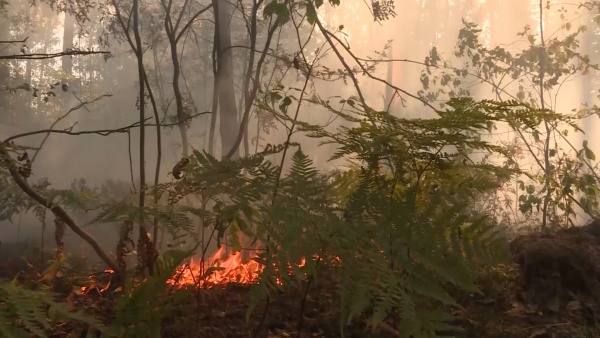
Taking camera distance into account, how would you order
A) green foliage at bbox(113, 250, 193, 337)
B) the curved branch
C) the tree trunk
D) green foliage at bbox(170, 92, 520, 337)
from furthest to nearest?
the tree trunk → the curved branch → green foliage at bbox(113, 250, 193, 337) → green foliage at bbox(170, 92, 520, 337)

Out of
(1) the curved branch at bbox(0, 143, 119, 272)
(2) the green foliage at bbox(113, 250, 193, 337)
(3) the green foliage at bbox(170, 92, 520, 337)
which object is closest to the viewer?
(3) the green foliage at bbox(170, 92, 520, 337)

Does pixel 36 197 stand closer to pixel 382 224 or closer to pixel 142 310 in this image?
pixel 142 310

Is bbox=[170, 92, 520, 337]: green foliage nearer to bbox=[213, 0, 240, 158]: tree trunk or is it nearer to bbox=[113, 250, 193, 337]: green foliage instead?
bbox=[113, 250, 193, 337]: green foliage

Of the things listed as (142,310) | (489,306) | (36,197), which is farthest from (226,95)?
(142,310)

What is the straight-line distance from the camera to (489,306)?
1632 mm

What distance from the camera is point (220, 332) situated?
1.41m

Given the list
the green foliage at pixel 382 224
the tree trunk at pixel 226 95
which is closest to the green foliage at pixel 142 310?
the green foliage at pixel 382 224

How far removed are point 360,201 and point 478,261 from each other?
11.9 inches

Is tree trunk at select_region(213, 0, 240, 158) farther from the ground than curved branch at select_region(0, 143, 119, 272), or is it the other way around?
tree trunk at select_region(213, 0, 240, 158)

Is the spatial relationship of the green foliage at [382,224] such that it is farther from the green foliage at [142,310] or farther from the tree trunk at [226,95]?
the tree trunk at [226,95]

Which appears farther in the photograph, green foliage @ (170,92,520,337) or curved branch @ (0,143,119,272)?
curved branch @ (0,143,119,272)

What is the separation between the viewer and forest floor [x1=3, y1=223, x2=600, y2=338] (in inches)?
56.6

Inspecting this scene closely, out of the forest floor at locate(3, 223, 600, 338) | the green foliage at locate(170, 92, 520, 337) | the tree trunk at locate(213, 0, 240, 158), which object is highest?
the tree trunk at locate(213, 0, 240, 158)

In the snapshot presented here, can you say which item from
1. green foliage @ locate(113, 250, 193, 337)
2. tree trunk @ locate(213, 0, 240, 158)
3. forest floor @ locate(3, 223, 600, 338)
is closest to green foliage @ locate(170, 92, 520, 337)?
green foliage @ locate(113, 250, 193, 337)
